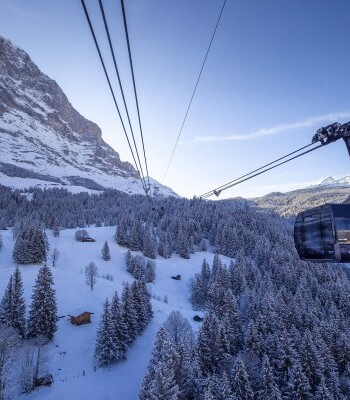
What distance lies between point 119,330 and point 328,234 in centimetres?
4789

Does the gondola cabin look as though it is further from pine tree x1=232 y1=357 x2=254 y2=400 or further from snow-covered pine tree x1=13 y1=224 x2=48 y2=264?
snow-covered pine tree x1=13 y1=224 x2=48 y2=264

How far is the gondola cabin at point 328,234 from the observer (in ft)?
46.1

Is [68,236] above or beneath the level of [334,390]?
above

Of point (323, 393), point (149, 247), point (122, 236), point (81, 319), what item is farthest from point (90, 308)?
point (122, 236)

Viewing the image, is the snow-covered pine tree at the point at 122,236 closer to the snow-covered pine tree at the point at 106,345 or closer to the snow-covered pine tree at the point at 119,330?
the snow-covered pine tree at the point at 119,330

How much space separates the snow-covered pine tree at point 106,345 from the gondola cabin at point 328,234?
1726 inches

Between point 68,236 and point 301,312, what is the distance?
276 feet

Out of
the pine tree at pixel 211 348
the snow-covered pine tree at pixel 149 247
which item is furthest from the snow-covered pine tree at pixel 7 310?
the snow-covered pine tree at pixel 149 247

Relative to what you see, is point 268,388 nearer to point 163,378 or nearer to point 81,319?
point 163,378

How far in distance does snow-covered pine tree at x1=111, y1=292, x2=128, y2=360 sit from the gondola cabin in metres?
44.9

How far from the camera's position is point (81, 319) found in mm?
60750

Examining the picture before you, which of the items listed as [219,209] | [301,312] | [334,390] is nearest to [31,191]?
[219,209]

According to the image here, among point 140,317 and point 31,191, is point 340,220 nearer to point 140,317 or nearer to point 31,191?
point 140,317

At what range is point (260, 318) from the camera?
52375 millimetres
